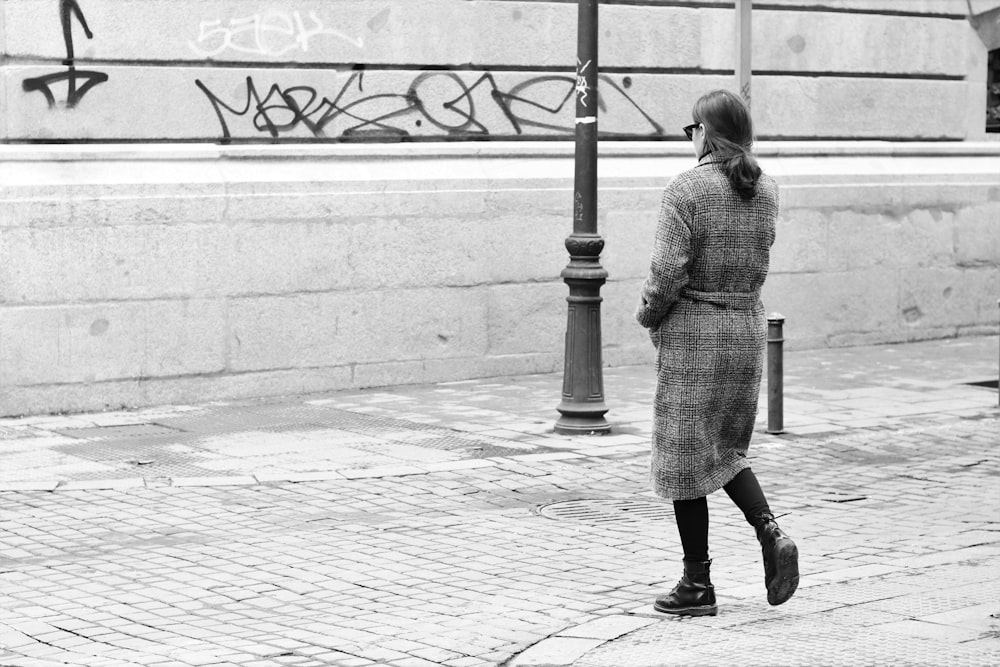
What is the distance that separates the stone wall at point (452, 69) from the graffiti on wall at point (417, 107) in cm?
1

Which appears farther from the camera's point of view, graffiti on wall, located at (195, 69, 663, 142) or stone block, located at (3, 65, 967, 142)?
graffiti on wall, located at (195, 69, 663, 142)

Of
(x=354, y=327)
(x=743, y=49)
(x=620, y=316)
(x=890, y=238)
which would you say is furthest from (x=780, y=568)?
(x=890, y=238)

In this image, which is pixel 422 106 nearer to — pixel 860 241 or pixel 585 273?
pixel 585 273

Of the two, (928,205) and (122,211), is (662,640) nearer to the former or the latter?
(122,211)

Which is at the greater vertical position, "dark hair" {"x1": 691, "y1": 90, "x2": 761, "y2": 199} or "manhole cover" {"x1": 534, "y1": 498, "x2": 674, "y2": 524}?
"dark hair" {"x1": 691, "y1": 90, "x2": 761, "y2": 199}

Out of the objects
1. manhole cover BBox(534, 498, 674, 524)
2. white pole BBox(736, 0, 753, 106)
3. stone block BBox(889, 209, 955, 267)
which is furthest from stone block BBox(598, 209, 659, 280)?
manhole cover BBox(534, 498, 674, 524)

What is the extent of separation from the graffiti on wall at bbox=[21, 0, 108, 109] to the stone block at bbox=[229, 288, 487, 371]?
1.74 m

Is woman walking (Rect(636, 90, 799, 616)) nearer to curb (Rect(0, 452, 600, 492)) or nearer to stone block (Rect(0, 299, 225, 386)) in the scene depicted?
curb (Rect(0, 452, 600, 492))

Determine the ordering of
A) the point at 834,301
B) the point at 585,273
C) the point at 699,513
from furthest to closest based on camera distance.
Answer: the point at 834,301
the point at 585,273
the point at 699,513

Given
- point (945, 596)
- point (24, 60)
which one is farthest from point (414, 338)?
point (945, 596)

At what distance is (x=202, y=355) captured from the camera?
11.5 meters

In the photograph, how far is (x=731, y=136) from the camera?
5.86m

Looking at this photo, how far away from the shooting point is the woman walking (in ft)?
19.0

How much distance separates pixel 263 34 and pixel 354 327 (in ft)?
7.12
